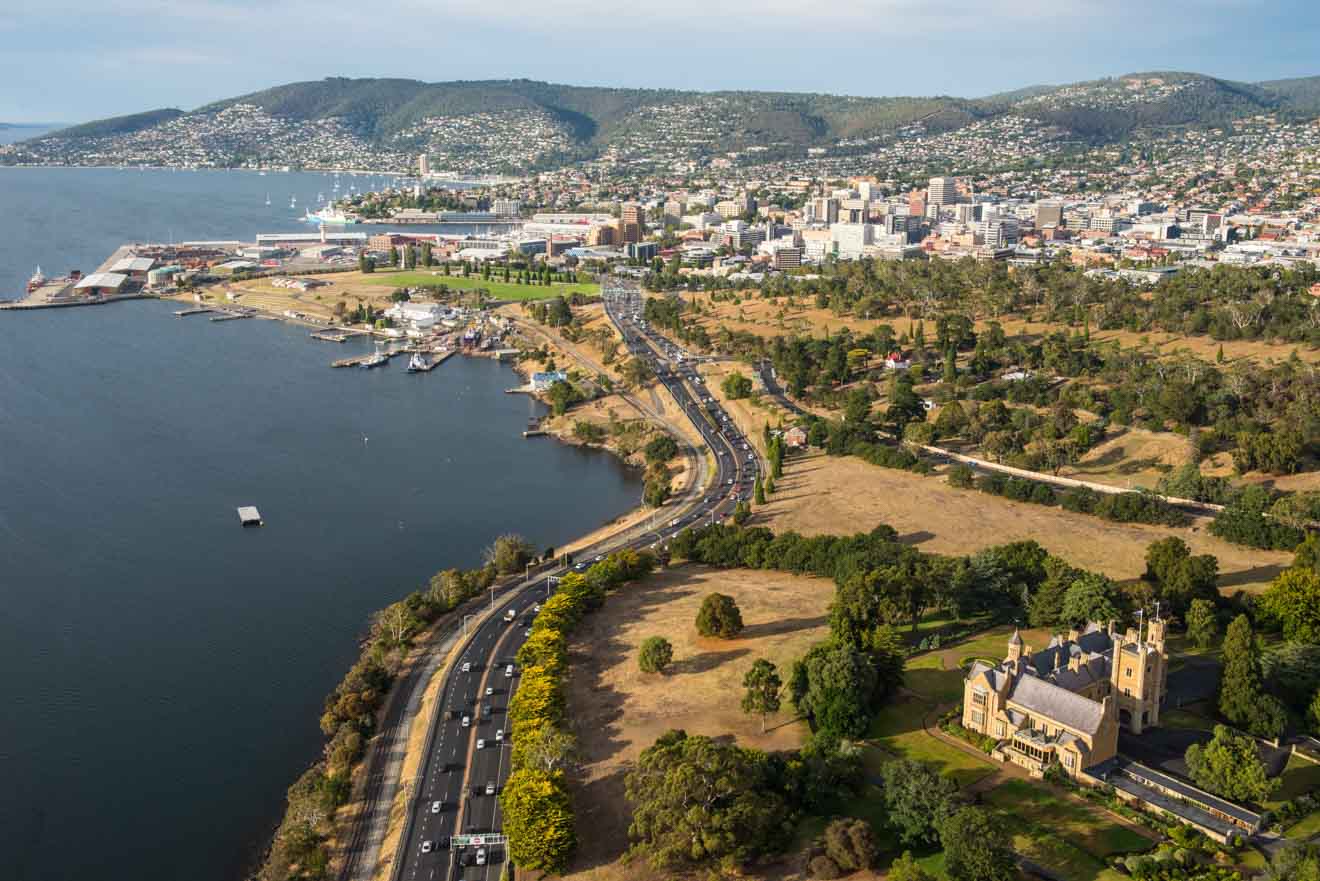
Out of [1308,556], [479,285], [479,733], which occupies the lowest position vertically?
[479,733]

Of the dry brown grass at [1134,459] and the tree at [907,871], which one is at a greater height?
the dry brown grass at [1134,459]

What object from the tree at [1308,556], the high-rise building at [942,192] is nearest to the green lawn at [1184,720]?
the tree at [1308,556]

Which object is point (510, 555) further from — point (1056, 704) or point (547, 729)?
point (1056, 704)

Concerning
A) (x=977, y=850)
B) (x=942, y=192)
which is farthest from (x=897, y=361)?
(x=942, y=192)

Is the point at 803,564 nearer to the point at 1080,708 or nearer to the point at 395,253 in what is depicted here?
the point at 1080,708

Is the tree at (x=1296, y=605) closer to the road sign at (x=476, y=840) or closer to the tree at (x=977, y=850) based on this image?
the tree at (x=977, y=850)

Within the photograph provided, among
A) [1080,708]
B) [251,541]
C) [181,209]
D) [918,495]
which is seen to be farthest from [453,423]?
[181,209]
